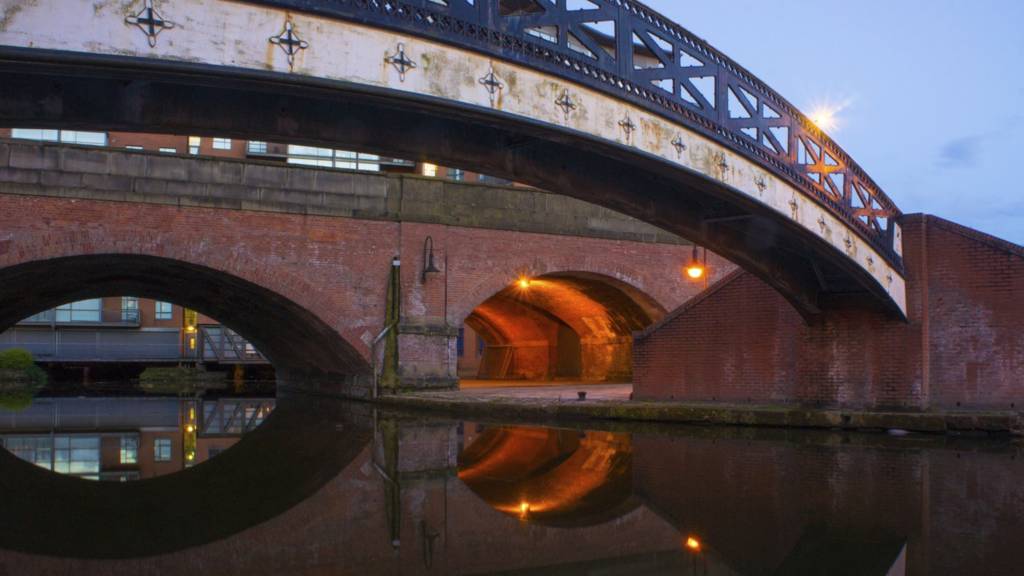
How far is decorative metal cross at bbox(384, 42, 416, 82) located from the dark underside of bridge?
184 millimetres

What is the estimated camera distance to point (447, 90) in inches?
274

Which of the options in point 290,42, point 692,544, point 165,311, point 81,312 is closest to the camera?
point 692,544

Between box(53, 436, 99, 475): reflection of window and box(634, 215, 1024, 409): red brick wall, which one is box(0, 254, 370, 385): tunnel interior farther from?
box(634, 215, 1024, 409): red brick wall

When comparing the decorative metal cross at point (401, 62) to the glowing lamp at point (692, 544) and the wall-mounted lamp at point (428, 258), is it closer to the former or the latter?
the glowing lamp at point (692, 544)

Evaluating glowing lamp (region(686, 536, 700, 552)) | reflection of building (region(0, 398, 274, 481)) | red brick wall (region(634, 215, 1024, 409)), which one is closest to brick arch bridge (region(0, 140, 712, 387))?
reflection of building (region(0, 398, 274, 481))

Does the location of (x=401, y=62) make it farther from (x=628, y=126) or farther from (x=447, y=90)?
(x=628, y=126)

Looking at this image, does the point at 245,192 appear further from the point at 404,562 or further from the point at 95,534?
the point at 404,562

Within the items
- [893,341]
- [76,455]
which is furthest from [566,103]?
[893,341]

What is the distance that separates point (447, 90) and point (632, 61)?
7.01ft

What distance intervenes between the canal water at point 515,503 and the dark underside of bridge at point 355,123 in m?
2.69

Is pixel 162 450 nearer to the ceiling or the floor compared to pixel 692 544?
nearer to the floor

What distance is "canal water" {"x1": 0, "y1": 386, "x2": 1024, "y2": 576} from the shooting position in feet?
17.3

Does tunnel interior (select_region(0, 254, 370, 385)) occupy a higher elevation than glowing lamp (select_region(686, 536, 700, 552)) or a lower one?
higher

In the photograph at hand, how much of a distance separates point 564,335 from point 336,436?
1861cm
